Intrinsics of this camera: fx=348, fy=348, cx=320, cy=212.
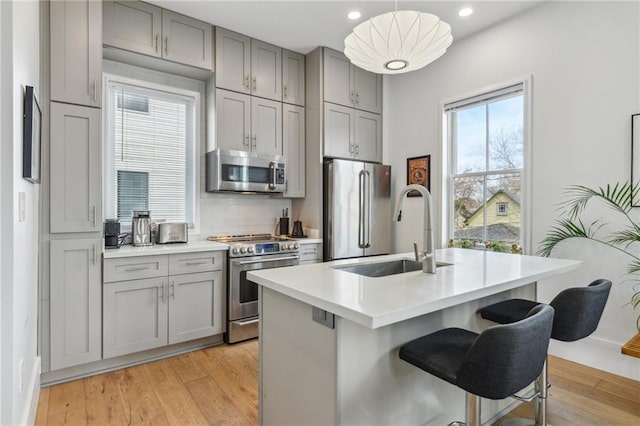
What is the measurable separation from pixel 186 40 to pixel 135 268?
2.15 m

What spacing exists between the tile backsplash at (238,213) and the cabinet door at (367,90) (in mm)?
1533

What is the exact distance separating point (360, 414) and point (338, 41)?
359 centimetres

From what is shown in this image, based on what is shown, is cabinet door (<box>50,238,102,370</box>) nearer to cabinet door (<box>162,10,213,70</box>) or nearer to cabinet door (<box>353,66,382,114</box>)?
cabinet door (<box>162,10,213,70</box>)

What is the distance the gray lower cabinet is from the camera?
8.79 feet

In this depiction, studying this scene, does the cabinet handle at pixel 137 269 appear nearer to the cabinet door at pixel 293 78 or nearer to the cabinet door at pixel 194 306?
the cabinet door at pixel 194 306

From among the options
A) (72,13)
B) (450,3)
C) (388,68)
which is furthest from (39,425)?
(450,3)

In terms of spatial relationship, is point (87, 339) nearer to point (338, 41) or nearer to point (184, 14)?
point (184, 14)

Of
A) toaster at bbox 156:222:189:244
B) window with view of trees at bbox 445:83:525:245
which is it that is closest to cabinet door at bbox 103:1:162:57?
toaster at bbox 156:222:189:244

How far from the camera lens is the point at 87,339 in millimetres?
2572

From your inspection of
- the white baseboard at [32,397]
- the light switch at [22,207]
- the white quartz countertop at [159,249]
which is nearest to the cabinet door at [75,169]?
the white quartz countertop at [159,249]

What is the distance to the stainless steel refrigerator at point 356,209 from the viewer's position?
386 cm

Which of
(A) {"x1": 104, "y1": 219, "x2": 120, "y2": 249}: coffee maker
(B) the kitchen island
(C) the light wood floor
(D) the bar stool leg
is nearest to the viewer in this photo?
(B) the kitchen island

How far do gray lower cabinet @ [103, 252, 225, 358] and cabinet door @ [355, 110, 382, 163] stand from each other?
7.06 ft

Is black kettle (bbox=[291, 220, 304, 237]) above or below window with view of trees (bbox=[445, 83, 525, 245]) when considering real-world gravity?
below
